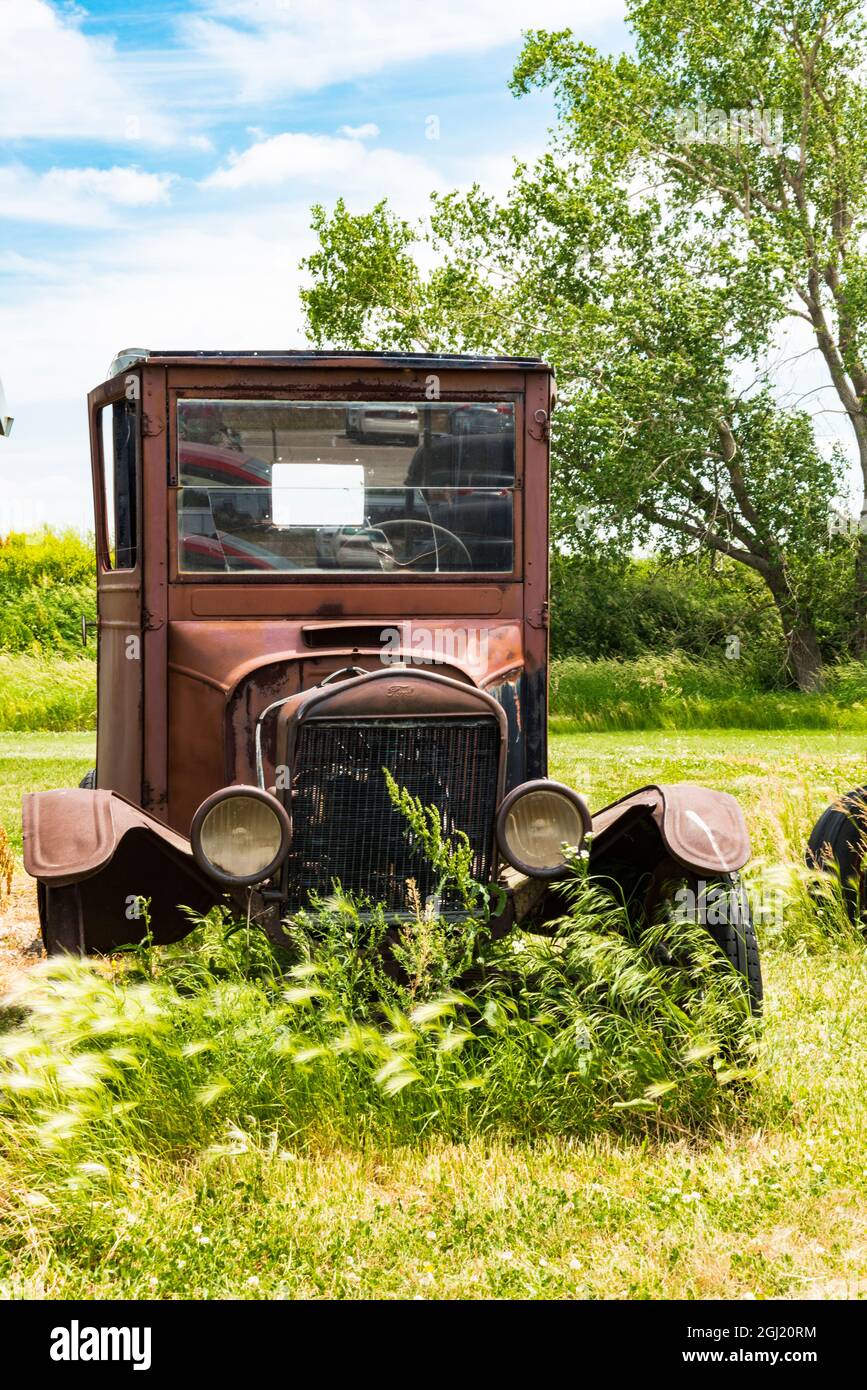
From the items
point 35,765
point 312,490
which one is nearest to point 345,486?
point 312,490

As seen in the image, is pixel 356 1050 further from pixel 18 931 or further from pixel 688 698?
pixel 688 698

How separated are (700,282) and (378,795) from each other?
21.2 m

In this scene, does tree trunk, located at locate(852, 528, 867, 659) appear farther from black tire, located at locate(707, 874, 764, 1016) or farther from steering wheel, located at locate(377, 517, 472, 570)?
black tire, located at locate(707, 874, 764, 1016)

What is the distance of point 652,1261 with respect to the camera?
3.36 metres

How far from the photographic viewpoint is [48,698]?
21.0m

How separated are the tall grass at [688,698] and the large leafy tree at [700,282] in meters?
1.43

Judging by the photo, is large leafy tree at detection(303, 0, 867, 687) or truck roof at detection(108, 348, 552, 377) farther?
large leafy tree at detection(303, 0, 867, 687)

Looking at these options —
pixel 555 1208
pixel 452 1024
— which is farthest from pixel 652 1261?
pixel 452 1024

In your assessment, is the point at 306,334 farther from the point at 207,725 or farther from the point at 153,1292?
the point at 153,1292

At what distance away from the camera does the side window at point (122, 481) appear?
518 cm

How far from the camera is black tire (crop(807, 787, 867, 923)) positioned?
6.33m

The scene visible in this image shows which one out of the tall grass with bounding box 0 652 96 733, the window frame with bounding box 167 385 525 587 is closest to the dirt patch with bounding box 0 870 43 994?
the window frame with bounding box 167 385 525 587

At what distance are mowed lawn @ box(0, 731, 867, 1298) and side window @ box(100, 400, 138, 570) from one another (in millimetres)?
2436

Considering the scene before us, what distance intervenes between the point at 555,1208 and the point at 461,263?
25602 mm
